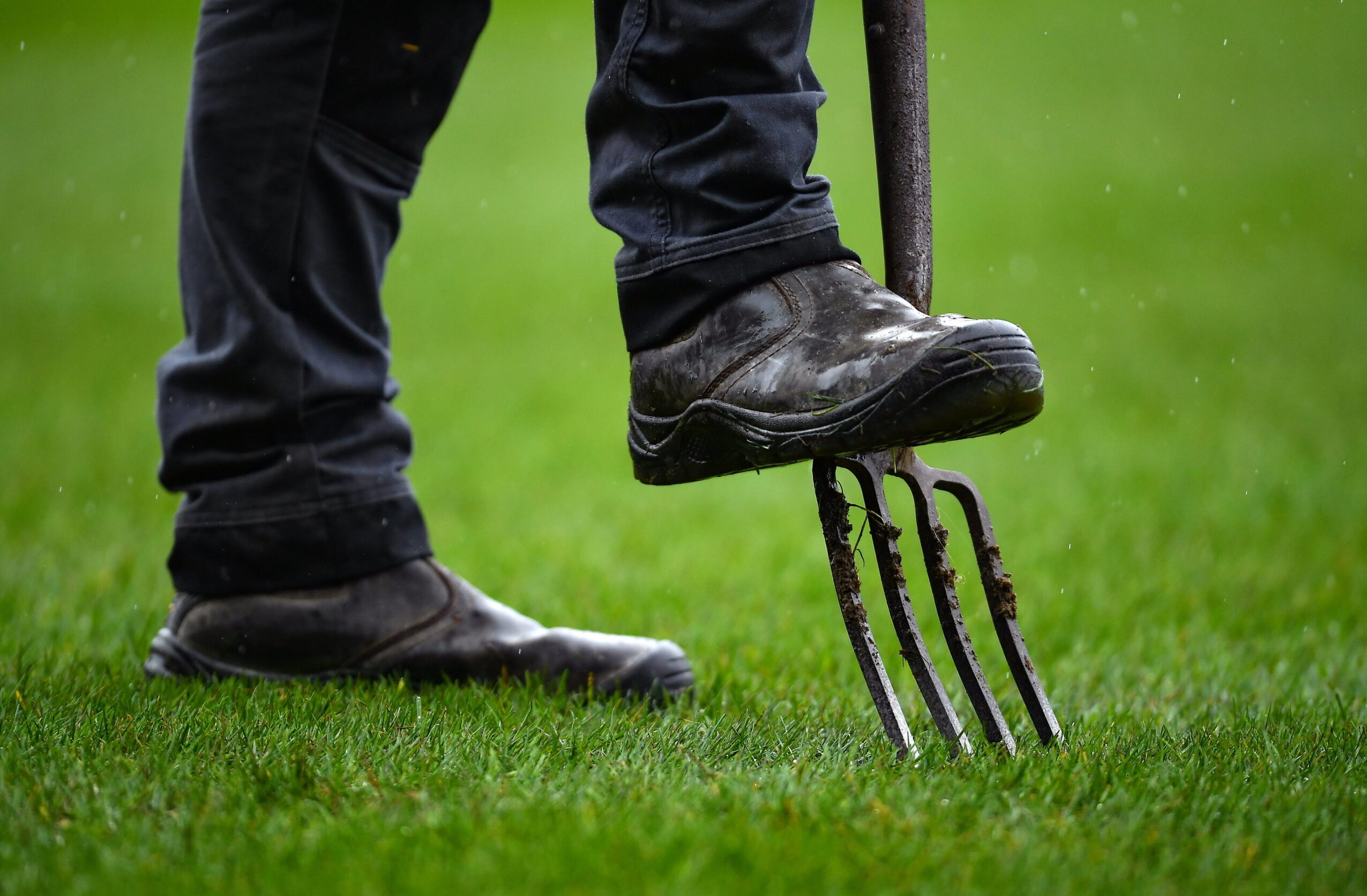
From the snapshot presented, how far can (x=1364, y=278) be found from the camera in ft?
30.9

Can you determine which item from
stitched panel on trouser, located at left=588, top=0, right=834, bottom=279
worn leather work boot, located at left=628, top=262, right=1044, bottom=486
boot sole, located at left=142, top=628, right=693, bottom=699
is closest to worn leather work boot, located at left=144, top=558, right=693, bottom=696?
boot sole, located at left=142, top=628, right=693, bottom=699

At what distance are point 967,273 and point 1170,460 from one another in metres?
5.35

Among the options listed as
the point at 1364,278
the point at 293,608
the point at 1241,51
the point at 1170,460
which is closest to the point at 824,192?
the point at 293,608

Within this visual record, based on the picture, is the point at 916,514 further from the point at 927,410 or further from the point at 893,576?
the point at 927,410

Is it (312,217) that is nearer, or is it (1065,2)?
(312,217)

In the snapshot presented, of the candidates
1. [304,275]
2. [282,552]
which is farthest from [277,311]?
[282,552]

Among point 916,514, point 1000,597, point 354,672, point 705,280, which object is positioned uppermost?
point 705,280

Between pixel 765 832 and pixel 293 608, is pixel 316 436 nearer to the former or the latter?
pixel 293 608

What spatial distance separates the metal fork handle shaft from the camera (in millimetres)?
1433

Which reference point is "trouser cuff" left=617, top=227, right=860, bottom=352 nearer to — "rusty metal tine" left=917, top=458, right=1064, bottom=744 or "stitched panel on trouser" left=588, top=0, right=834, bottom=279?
"stitched panel on trouser" left=588, top=0, right=834, bottom=279

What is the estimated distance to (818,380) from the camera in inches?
49.7

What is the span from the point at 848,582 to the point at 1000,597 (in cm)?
20

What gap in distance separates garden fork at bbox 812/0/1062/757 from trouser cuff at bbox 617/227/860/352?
0.27 feet

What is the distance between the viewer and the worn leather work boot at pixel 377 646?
1690mm
